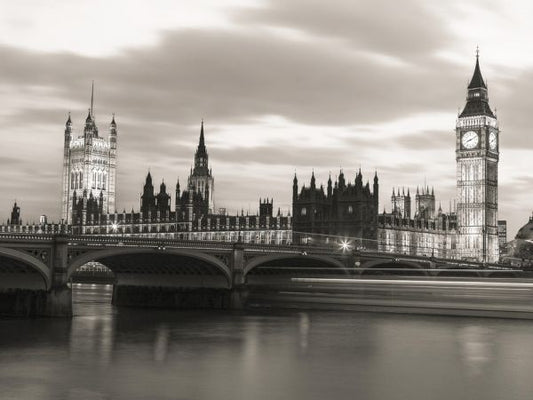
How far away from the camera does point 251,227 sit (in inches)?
5285

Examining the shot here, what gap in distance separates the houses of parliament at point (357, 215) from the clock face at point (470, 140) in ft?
0.49

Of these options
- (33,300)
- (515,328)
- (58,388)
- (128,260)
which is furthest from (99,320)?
(58,388)

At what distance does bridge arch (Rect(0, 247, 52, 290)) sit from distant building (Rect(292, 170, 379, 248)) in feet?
222

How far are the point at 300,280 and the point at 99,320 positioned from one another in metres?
16.1

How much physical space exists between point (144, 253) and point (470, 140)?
9345 centimetres

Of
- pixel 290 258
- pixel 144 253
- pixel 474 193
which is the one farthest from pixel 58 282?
pixel 474 193

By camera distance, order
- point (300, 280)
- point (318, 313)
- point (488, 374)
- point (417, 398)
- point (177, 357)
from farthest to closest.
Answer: point (300, 280) → point (318, 313) → point (177, 357) → point (488, 374) → point (417, 398)

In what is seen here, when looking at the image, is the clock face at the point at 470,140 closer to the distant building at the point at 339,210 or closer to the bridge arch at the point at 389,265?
the distant building at the point at 339,210

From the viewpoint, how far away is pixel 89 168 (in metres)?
191

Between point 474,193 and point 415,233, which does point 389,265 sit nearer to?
point 415,233

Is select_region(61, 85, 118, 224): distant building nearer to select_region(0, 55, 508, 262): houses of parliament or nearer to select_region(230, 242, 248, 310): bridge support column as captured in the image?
select_region(0, 55, 508, 262): houses of parliament

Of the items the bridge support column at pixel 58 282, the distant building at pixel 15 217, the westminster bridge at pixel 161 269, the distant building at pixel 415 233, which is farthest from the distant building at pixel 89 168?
the bridge support column at pixel 58 282

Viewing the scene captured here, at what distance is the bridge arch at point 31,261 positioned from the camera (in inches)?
1870

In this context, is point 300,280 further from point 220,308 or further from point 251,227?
point 251,227
